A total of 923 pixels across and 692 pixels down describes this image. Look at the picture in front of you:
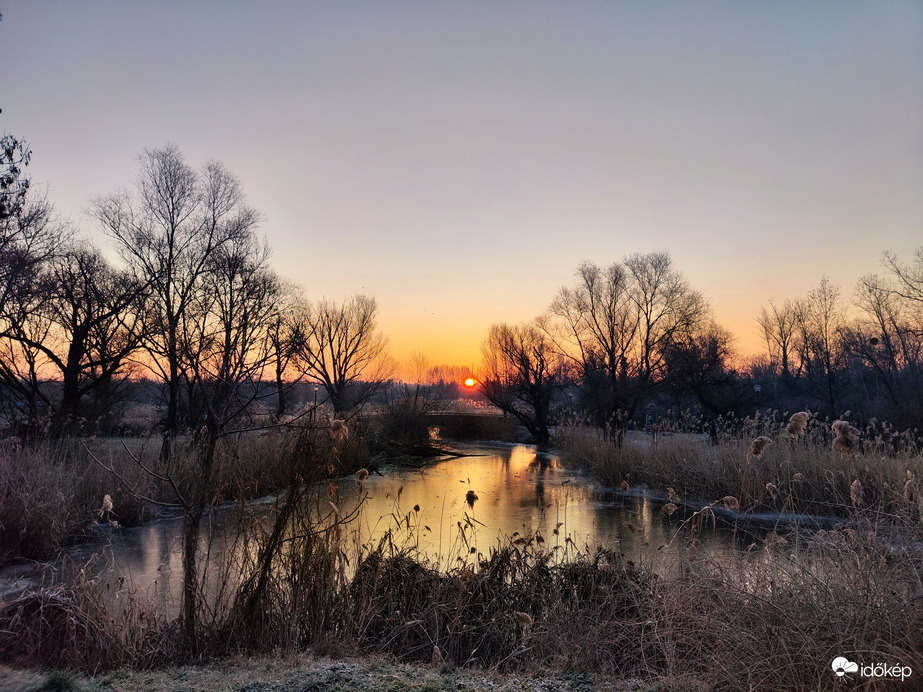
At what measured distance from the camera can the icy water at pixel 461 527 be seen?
520 centimetres

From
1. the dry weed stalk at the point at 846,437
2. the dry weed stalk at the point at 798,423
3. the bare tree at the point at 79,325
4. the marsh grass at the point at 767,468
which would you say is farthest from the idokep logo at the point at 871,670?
the bare tree at the point at 79,325

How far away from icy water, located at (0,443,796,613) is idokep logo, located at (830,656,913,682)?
150 centimetres

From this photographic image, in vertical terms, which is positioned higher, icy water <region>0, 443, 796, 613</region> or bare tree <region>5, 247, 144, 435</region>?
bare tree <region>5, 247, 144, 435</region>

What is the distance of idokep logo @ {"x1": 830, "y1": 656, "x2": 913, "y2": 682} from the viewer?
7.69ft

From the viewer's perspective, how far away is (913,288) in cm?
2169

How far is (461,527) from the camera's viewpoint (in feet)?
17.9

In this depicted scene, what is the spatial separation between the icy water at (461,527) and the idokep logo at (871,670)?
1496mm

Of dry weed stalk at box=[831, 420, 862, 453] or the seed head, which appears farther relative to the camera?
the seed head

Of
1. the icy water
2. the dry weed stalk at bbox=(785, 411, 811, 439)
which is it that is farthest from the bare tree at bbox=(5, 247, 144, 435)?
the dry weed stalk at bbox=(785, 411, 811, 439)

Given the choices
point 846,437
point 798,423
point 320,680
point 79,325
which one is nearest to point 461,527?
A: point 320,680

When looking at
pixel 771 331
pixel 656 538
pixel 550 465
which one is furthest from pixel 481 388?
pixel 771 331

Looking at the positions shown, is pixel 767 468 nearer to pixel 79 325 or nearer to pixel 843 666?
pixel 843 666

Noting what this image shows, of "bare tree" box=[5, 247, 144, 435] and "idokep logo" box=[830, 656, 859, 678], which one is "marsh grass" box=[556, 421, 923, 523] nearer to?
"idokep logo" box=[830, 656, 859, 678]

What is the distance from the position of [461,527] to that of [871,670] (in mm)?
3557
